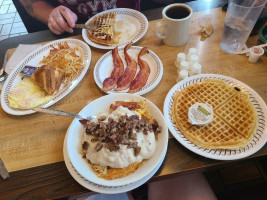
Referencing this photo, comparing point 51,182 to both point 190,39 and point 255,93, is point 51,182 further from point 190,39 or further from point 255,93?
point 190,39

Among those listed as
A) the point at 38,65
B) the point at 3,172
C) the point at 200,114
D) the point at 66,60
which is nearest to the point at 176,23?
the point at 200,114

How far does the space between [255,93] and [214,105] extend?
0.80ft

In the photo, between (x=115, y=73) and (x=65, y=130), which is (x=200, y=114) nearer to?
(x=115, y=73)

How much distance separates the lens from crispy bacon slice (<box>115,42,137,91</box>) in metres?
1.51

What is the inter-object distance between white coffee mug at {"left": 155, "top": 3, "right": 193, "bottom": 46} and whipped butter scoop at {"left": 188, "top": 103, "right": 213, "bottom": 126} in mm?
610

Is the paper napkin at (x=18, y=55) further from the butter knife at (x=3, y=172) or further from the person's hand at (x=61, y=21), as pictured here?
the butter knife at (x=3, y=172)

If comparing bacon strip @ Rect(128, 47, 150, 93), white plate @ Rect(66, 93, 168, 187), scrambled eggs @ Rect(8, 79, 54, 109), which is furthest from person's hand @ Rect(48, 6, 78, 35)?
white plate @ Rect(66, 93, 168, 187)

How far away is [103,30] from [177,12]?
592 millimetres

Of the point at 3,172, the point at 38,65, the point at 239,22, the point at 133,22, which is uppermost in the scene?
the point at 239,22

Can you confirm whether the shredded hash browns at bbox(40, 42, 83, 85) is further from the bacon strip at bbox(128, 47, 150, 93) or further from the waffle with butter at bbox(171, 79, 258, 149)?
the waffle with butter at bbox(171, 79, 258, 149)

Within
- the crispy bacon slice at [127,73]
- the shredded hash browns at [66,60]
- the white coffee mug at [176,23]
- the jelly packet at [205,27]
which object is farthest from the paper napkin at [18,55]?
the jelly packet at [205,27]

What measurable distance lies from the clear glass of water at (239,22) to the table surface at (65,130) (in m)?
0.08

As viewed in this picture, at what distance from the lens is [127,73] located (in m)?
1.58

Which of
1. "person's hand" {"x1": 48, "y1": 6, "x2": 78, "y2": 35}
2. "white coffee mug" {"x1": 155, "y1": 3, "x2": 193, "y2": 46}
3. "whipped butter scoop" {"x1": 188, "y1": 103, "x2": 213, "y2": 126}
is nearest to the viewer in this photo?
"whipped butter scoop" {"x1": 188, "y1": 103, "x2": 213, "y2": 126}
